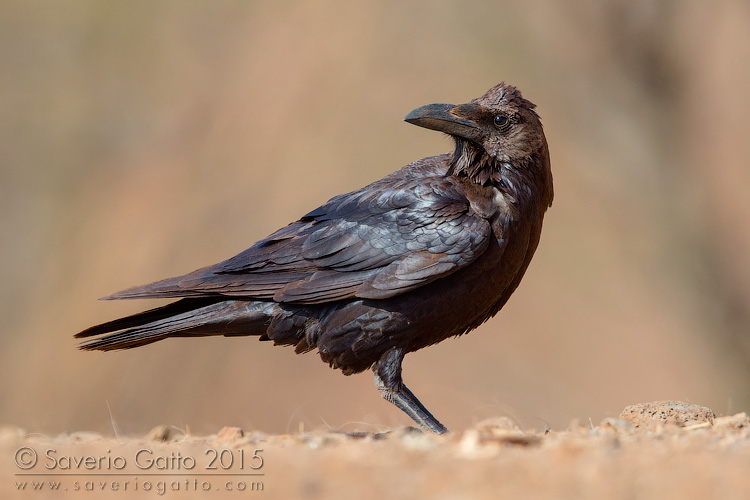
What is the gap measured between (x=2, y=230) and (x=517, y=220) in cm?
3546

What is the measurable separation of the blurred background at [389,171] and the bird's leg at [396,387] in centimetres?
930

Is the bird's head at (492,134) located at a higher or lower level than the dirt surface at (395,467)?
higher

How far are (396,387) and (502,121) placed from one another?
1981 mm

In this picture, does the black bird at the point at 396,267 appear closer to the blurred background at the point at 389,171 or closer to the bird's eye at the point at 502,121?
the bird's eye at the point at 502,121

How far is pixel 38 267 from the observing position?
34250mm

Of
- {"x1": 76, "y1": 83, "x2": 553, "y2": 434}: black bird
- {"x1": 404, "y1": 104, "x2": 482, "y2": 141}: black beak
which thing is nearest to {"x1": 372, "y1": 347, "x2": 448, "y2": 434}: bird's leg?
{"x1": 76, "y1": 83, "x2": 553, "y2": 434}: black bird

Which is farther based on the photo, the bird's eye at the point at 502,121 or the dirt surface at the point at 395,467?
the bird's eye at the point at 502,121

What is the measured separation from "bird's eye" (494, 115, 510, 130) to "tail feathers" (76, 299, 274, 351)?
6.65ft

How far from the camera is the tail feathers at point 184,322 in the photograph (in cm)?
612

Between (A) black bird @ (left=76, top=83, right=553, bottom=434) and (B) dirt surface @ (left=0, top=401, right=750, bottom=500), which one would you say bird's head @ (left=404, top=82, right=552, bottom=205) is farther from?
(B) dirt surface @ (left=0, top=401, right=750, bottom=500)

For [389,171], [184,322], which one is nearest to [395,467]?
[184,322]

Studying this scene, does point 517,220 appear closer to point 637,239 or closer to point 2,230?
point 637,239

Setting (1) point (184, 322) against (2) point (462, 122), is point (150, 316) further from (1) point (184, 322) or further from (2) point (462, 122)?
(2) point (462, 122)

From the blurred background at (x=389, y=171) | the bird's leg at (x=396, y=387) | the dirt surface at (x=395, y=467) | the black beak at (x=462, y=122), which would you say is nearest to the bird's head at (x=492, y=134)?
the black beak at (x=462, y=122)
